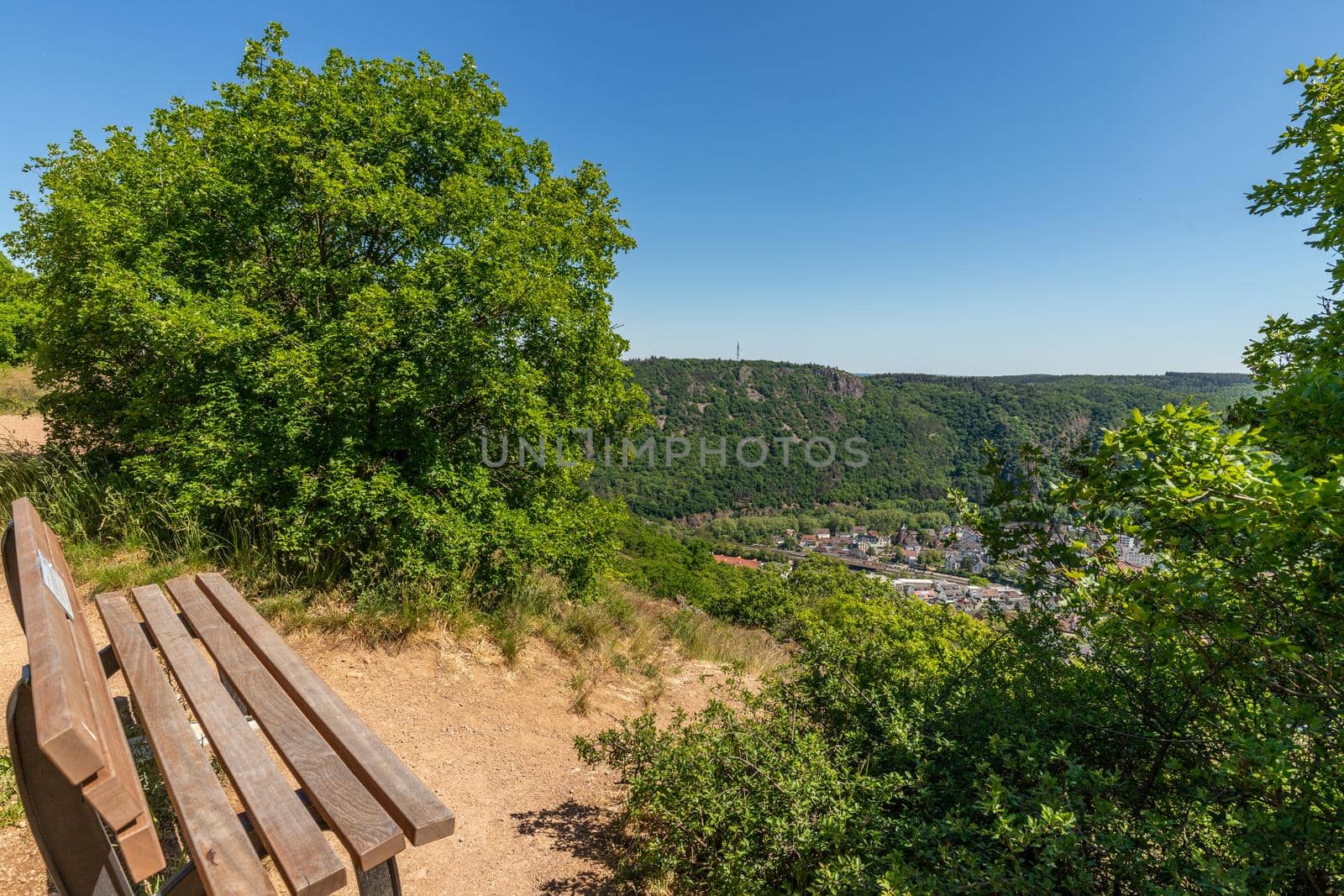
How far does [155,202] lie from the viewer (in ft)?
18.4

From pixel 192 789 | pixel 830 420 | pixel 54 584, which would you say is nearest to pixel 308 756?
pixel 192 789

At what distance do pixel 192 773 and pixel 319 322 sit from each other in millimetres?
4840

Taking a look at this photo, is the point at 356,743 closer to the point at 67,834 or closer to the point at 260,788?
the point at 260,788

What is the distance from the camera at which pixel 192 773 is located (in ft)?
5.53

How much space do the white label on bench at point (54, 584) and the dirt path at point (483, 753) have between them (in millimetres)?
1449

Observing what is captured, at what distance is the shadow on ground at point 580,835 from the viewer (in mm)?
3191

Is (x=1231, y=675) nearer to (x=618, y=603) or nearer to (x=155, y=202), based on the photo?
(x=618, y=603)

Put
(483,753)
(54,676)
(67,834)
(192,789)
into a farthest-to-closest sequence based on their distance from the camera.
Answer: (483,753) → (192,789) → (67,834) → (54,676)

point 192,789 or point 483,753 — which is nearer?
point 192,789

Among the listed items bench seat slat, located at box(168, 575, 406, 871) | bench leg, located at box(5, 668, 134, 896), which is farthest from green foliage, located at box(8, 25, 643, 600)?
bench leg, located at box(5, 668, 134, 896)

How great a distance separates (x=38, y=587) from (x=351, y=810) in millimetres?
1113

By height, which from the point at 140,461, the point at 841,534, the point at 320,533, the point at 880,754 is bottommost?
the point at 841,534

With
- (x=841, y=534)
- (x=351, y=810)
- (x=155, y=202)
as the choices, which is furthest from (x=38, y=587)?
(x=841, y=534)

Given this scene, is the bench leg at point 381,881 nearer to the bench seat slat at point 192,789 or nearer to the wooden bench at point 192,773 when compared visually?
the wooden bench at point 192,773
